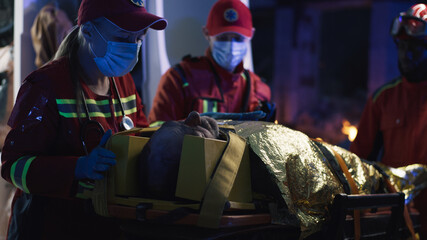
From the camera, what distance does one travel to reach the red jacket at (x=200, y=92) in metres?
2.88

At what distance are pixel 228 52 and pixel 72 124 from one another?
1.43 m

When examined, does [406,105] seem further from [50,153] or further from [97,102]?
[50,153]

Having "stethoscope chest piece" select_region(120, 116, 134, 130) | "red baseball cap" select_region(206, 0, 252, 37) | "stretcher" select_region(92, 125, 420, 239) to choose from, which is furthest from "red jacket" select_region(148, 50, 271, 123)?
"stretcher" select_region(92, 125, 420, 239)

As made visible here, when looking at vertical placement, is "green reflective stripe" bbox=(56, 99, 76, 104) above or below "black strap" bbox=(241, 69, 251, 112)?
above

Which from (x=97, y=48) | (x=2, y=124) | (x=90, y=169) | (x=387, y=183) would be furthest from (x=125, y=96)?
(x=387, y=183)

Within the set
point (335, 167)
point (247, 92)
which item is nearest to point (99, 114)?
point (335, 167)

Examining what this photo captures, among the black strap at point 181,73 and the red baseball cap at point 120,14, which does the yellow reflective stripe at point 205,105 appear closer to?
the black strap at point 181,73

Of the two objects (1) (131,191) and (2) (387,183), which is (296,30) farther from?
(1) (131,191)

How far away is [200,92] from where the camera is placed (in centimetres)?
296

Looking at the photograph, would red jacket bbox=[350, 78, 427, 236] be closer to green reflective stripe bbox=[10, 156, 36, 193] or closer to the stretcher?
the stretcher

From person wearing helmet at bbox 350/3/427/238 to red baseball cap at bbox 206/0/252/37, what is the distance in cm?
88

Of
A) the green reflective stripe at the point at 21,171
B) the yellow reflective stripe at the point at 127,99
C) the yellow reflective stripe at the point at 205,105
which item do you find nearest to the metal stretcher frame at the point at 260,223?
the green reflective stripe at the point at 21,171

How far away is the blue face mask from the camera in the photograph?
1.84 metres

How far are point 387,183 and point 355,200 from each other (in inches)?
18.8
